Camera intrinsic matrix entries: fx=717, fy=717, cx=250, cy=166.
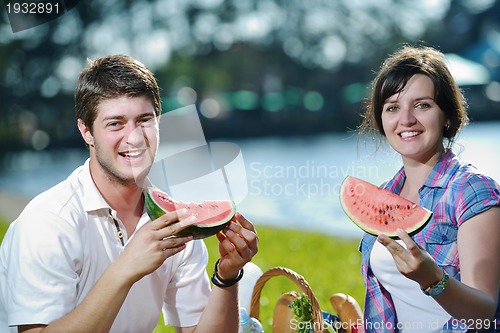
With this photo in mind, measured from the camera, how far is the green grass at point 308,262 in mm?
4836

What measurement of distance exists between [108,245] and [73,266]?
0.16 metres

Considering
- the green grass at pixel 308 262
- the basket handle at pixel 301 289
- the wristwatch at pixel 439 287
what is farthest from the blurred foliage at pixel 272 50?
the wristwatch at pixel 439 287

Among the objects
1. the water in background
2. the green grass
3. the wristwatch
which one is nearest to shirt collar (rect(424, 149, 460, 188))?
the wristwatch

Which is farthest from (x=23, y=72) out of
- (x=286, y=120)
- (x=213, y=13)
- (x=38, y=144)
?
(x=286, y=120)

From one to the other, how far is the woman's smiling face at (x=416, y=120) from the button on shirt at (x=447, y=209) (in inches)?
4.0

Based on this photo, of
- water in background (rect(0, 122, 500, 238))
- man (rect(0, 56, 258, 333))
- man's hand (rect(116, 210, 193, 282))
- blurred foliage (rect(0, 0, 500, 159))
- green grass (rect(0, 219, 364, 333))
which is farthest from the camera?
blurred foliage (rect(0, 0, 500, 159))

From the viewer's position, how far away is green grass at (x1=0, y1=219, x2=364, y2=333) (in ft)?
15.9

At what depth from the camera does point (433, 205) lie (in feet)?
8.11

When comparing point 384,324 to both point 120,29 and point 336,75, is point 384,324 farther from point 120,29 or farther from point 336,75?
point 336,75

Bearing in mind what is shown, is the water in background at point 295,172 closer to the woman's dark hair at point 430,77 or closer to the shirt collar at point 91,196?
the woman's dark hair at point 430,77

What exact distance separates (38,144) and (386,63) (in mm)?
16709

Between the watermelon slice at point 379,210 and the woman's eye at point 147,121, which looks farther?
the woman's eye at point 147,121

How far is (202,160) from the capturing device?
230 centimetres

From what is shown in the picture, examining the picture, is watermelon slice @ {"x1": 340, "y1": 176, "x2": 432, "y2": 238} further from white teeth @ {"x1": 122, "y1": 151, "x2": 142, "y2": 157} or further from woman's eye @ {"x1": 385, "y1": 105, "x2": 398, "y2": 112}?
white teeth @ {"x1": 122, "y1": 151, "x2": 142, "y2": 157}
